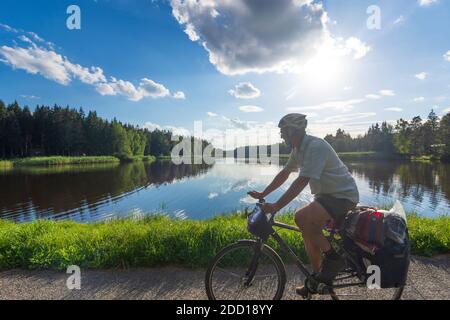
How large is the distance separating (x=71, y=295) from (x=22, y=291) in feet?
2.65

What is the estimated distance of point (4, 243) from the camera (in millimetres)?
4996

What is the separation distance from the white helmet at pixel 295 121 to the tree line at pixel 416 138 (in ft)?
270

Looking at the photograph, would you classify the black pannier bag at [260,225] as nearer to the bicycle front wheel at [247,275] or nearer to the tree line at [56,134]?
the bicycle front wheel at [247,275]

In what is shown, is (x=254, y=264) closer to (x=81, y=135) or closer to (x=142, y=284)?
(x=142, y=284)

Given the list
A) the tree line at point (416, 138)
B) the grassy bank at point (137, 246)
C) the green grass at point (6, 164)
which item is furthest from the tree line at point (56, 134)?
the tree line at point (416, 138)

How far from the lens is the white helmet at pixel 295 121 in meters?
3.32

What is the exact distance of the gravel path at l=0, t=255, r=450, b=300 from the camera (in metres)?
3.61

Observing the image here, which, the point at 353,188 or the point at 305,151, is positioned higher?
the point at 305,151

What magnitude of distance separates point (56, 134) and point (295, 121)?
91503mm

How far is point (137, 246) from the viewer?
185 inches

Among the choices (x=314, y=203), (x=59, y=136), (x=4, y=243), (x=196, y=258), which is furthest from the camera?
(x=59, y=136)

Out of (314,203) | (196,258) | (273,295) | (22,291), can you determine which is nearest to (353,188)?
(314,203)

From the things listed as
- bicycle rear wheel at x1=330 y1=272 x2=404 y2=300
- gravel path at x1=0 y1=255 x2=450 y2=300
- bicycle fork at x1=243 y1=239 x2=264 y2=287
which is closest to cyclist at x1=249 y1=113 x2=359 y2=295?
bicycle rear wheel at x1=330 y1=272 x2=404 y2=300
